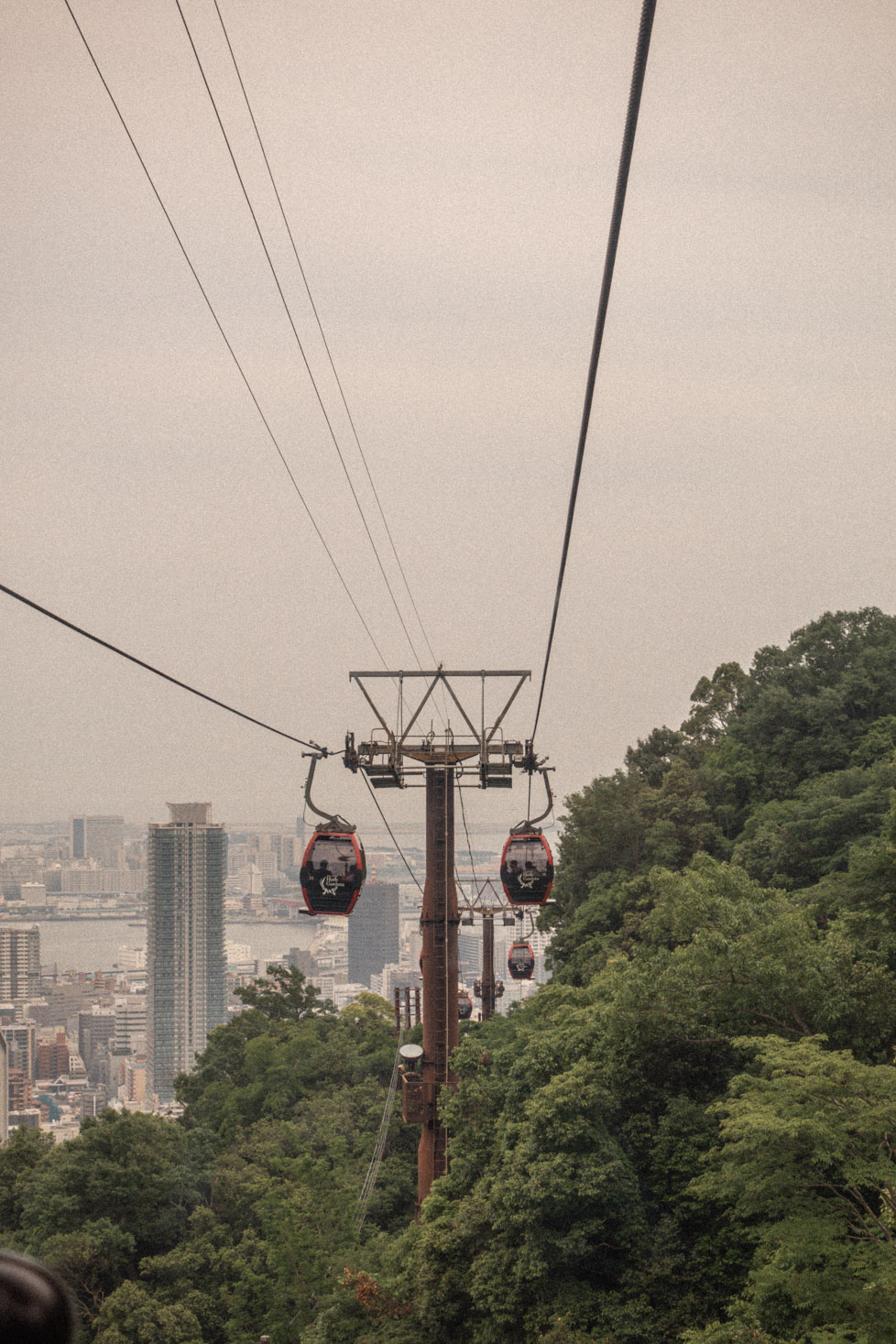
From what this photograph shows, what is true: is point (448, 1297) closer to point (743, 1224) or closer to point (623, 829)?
point (743, 1224)

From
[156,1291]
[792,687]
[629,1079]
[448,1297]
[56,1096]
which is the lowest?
[56,1096]

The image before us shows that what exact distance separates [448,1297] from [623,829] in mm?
19892

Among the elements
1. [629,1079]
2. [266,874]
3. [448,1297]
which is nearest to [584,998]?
[629,1079]

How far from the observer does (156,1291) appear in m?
26.0

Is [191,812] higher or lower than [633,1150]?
higher

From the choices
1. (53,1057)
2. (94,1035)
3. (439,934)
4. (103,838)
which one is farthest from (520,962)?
(94,1035)

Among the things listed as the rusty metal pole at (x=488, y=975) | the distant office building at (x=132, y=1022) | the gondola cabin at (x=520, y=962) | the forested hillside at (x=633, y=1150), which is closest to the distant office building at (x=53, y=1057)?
the distant office building at (x=132, y=1022)

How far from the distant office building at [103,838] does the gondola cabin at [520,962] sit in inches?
909

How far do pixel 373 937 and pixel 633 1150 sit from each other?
150m

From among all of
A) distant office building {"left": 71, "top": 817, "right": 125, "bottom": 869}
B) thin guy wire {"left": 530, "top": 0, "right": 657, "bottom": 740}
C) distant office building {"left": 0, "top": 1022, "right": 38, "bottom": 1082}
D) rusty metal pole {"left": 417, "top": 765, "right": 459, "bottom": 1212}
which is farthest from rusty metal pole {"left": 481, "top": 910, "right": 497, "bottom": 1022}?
distant office building {"left": 0, "top": 1022, "right": 38, "bottom": 1082}

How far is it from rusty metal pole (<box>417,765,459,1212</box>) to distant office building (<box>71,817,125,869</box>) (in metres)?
36.6

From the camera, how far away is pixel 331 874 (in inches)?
632

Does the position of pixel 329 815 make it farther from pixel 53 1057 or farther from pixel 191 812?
pixel 191 812

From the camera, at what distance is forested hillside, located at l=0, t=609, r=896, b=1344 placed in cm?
1186
